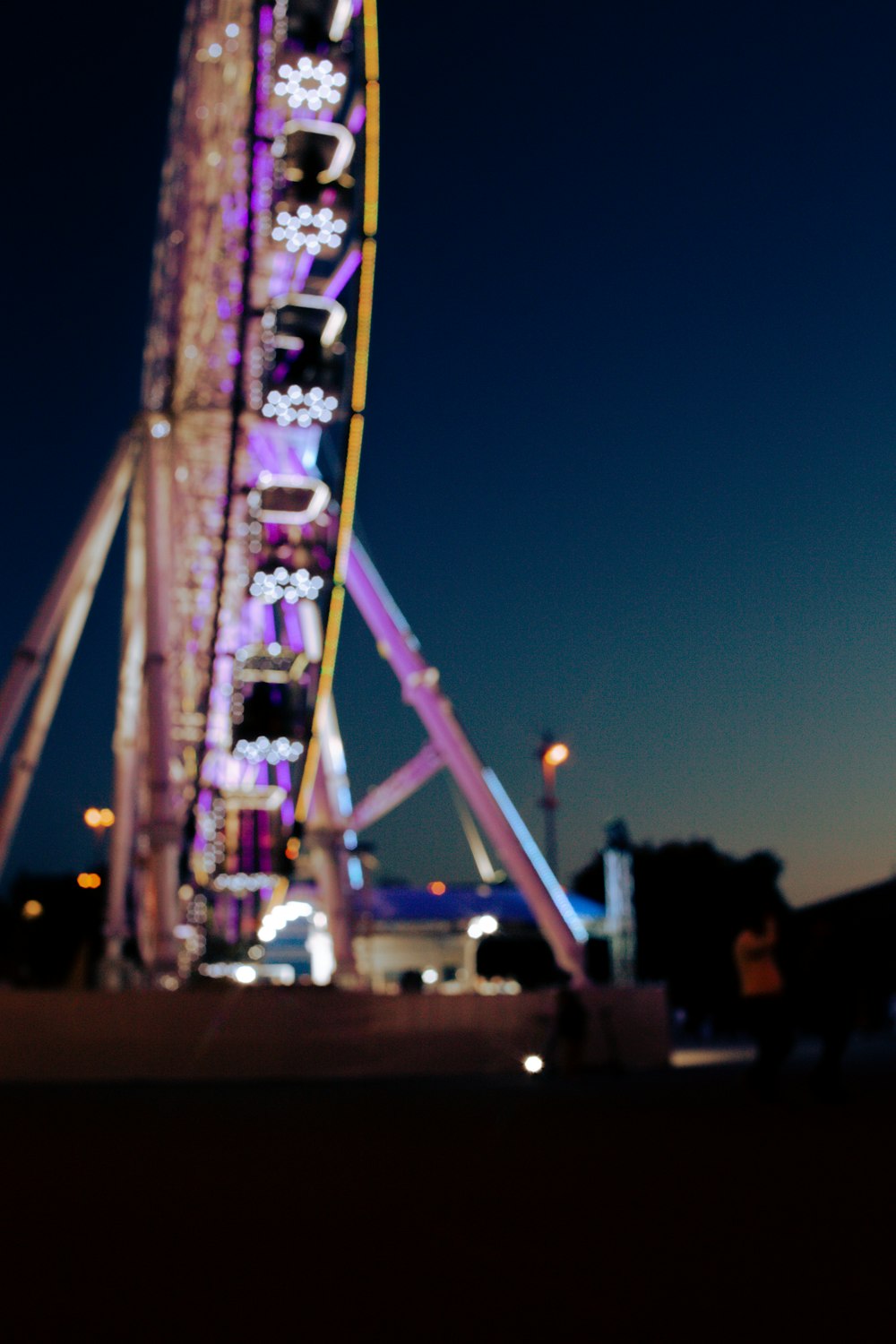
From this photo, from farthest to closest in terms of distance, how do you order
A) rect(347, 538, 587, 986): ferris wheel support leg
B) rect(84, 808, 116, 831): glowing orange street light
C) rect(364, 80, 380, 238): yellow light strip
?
rect(84, 808, 116, 831): glowing orange street light
rect(347, 538, 587, 986): ferris wheel support leg
rect(364, 80, 380, 238): yellow light strip

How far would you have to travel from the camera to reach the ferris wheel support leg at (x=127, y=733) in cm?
2606

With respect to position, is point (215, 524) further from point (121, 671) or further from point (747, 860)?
point (747, 860)

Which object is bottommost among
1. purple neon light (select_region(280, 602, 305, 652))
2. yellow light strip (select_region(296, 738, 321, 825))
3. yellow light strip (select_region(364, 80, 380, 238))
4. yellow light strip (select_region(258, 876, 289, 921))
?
yellow light strip (select_region(258, 876, 289, 921))

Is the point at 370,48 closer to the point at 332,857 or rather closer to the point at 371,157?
the point at 371,157

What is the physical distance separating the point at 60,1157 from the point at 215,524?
15.5 metres

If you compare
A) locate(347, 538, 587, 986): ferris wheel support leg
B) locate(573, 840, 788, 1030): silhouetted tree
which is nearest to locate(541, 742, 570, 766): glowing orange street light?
locate(347, 538, 587, 986): ferris wheel support leg

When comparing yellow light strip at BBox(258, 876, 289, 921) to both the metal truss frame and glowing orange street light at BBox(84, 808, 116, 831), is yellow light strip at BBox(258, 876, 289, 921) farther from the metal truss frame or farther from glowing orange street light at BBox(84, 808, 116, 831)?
glowing orange street light at BBox(84, 808, 116, 831)

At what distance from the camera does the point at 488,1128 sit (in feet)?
31.7

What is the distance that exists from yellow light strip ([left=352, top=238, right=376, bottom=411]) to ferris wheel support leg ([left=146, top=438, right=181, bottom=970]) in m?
4.69

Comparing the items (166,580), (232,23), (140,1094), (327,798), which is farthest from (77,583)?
(140,1094)

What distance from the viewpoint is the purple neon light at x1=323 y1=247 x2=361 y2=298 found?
2078 cm

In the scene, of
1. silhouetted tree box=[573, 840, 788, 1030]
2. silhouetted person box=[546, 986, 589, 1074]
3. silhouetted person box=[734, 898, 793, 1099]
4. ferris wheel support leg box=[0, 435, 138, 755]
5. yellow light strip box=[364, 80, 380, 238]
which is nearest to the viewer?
silhouetted person box=[734, 898, 793, 1099]

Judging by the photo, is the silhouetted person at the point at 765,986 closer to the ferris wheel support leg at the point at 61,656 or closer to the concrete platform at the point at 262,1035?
the concrete platform at the point at 262,1035

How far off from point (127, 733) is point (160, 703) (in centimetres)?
670
